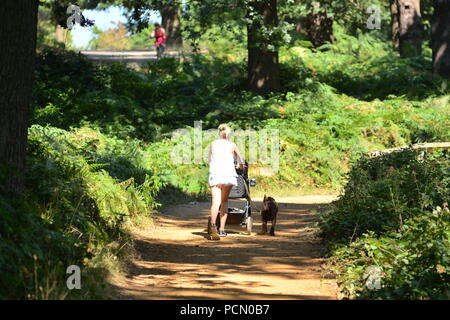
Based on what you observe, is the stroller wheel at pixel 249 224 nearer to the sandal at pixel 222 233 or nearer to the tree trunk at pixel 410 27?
the sandal at pixel 222 233

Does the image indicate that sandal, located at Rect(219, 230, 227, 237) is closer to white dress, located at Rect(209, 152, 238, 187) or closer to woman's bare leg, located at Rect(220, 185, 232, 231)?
woman's bare leg, located at Rect(220, 185, 232, 231)

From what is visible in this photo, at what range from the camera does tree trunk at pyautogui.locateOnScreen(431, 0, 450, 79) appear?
27875mm

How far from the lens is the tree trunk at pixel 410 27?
101ft

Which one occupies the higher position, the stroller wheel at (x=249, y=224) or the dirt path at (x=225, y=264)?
the stroller wheel at (x=249, y=224)

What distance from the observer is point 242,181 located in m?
14.1

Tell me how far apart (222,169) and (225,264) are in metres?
2.90

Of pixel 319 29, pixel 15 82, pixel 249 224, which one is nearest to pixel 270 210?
pixel 249 224

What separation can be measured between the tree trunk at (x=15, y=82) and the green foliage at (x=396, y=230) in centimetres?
406

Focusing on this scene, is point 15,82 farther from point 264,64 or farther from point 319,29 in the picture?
point 319,29

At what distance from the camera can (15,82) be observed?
9250mm

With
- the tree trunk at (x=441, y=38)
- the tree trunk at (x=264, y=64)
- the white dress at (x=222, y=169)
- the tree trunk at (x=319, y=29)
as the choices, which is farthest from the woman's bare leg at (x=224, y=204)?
the tree trunk at (x=319, y=29)

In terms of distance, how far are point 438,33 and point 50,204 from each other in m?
21.0

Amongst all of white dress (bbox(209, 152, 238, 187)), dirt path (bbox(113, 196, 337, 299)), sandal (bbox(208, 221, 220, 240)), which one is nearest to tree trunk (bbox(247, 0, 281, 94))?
dirt path (bbox(113, 196, 337, 299))
